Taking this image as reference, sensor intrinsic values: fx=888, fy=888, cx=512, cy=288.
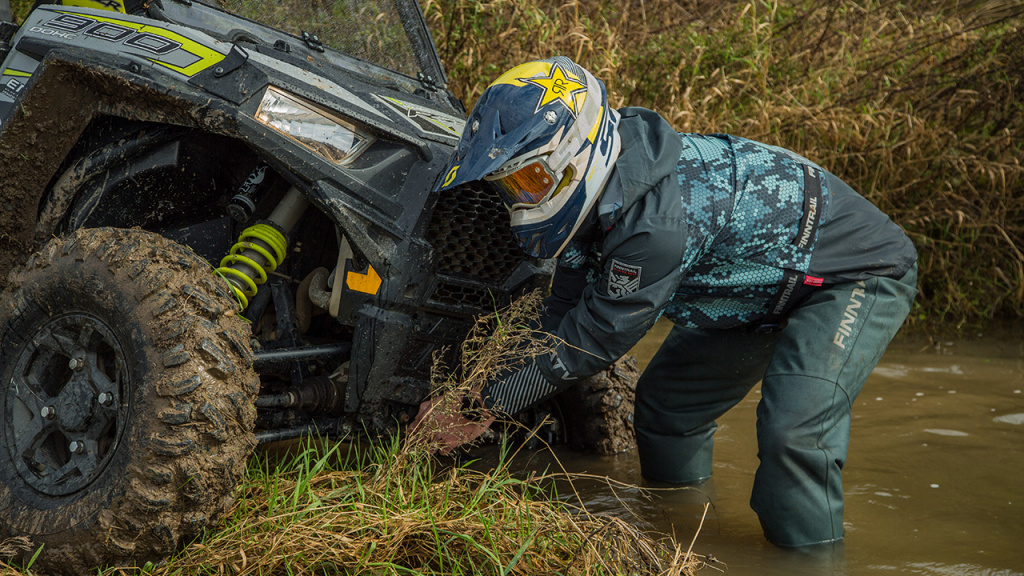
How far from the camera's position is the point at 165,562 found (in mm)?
2236

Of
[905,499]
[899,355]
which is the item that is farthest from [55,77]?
[899,355]

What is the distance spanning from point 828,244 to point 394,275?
4.55ft

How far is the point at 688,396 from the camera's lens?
338 cm

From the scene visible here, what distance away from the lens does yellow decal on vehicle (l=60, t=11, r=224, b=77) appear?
8.44 feet

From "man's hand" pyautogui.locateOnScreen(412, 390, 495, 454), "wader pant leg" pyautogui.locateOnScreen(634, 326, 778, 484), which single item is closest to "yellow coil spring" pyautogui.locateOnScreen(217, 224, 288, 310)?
"man's hand" pyautogui.locateOnScreen(412, 390, 495, 454)

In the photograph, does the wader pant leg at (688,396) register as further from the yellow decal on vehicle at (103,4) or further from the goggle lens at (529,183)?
the yellow decal on vehicle at (103,4)

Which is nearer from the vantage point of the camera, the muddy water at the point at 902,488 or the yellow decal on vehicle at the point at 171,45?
the yellow decal on vehicle at the point at 171,45

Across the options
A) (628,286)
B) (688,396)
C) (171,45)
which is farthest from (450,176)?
(688,396)

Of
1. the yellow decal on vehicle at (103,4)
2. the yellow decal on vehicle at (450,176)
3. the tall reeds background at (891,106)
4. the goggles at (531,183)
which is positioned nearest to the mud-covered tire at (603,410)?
the goggles at (531,183)

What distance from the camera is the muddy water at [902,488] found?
271 cm

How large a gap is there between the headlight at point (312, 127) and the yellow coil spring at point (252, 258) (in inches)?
12.3

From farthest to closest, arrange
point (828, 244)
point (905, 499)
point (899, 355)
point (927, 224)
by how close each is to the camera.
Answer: point (927, 224) < point (899, 355) < point (905, 499) < point (828, 244)

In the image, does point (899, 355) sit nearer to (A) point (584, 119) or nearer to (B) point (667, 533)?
(B) point (667, 533)

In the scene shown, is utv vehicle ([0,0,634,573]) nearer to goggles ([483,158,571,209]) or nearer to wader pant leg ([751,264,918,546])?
goggles ([483,158,571,209])
